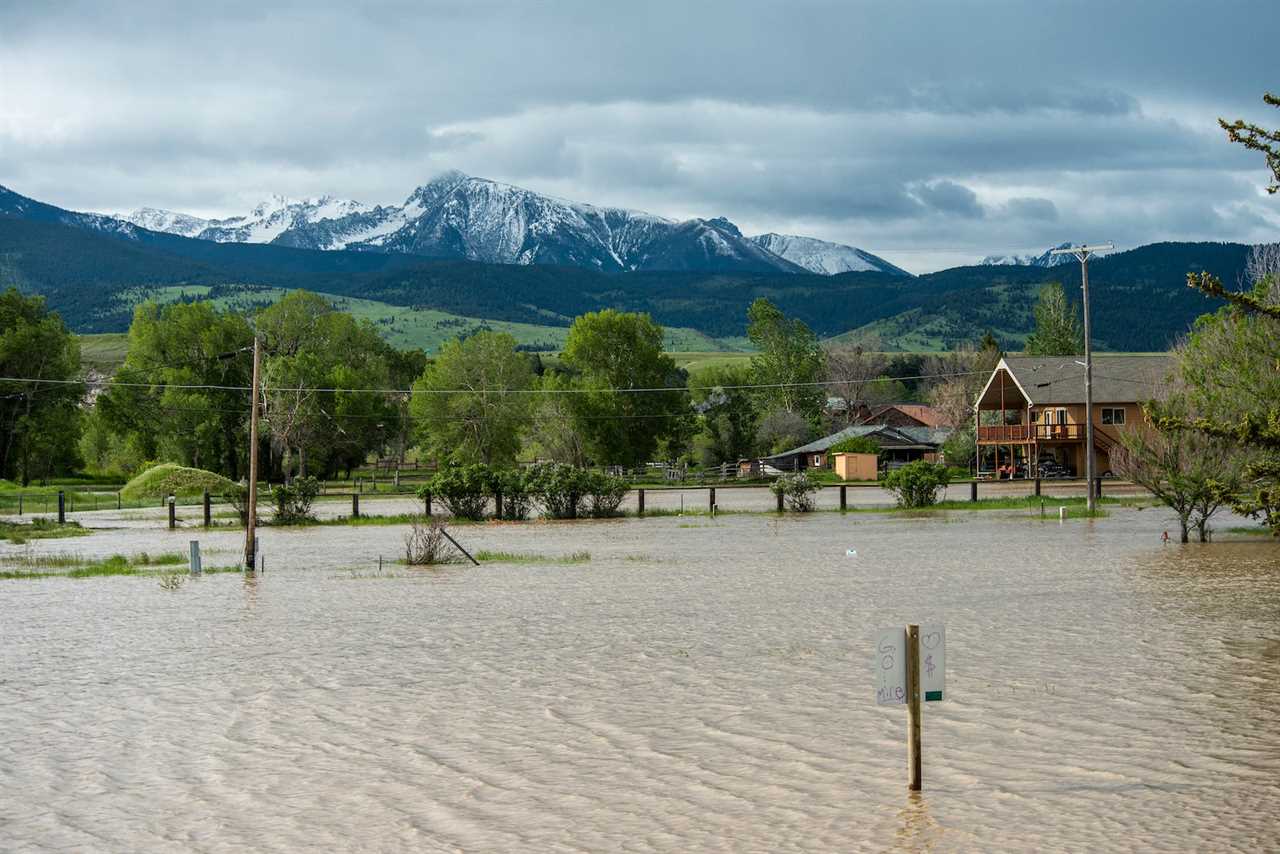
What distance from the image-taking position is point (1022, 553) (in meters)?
31.1

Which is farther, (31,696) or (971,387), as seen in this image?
(971,387)

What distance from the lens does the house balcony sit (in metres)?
81.8

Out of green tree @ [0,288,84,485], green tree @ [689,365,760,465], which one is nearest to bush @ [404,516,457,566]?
green tree @ [0,288,84,485]

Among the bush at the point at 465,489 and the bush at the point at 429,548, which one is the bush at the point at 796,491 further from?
the bush at the point at 429,548

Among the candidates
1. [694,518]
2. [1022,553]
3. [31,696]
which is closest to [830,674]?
[31,696]

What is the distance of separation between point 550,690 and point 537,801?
4402 millimetres

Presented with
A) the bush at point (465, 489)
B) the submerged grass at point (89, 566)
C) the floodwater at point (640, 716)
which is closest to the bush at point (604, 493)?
the bush at point (465, 489)

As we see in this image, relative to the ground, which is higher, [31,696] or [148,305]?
[148,305]

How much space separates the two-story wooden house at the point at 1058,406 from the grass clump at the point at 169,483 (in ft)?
149

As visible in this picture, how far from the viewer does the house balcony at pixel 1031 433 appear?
3219 inches

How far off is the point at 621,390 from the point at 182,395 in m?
29.9

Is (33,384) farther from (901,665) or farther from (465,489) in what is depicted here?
(901,665)

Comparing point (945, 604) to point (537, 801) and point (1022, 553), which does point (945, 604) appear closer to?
point (1022, 553)

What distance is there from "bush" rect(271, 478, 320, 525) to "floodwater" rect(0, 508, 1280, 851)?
2313 centimetres
